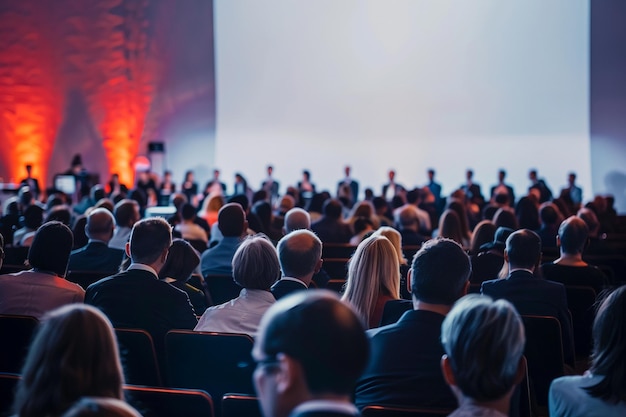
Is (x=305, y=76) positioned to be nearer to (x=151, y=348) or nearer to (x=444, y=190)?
(x=444, y=190)

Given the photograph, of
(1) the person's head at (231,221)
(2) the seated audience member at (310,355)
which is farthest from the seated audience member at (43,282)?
(2) the seated audience member at (310,355)

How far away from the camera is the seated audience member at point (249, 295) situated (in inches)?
147

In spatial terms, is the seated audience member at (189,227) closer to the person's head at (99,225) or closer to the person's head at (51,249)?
the person's head at (99,225)

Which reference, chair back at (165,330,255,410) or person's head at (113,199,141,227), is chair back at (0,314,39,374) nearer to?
chair back at (165,330,255,410)

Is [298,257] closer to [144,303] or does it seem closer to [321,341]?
[144,303]

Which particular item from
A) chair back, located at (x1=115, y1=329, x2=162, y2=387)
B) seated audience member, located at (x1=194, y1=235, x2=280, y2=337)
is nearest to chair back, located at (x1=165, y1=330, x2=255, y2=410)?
chair back, located at (x1=115, y1=329, x2=162, y2=387)

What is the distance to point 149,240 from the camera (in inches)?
161

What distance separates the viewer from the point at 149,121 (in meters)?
17.9

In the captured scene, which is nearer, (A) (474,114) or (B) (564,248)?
(B) (564,248)

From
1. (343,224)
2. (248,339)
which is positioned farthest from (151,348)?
(343,224)

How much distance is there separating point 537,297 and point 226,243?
255 cm

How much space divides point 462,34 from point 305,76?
351cm

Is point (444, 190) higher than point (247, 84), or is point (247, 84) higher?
point (247, 84)

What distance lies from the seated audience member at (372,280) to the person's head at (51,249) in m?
1.51
